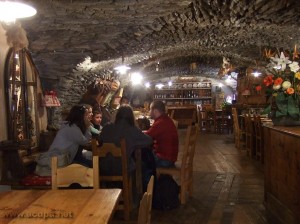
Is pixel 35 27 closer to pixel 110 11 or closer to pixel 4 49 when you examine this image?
pixel 4 49

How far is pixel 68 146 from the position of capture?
177 inches

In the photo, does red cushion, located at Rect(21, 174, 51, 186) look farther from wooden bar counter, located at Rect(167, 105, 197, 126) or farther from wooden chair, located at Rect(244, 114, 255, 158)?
wooden bar counter, located at Rect(167, 105, 197, 126)

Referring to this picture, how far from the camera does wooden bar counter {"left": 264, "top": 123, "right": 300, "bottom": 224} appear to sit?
11.2 feet

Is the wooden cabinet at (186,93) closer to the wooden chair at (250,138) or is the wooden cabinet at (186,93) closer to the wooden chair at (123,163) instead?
the wooden chair at (250,138)

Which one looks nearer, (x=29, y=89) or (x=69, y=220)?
(x=69, y=220)

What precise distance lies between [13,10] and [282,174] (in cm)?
322

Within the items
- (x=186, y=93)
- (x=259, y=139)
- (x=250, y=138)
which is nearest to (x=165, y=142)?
(x=259, y=139)

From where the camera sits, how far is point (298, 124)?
4.16 m

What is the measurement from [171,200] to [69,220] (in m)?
2.74

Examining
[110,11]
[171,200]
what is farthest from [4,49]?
[171,200]

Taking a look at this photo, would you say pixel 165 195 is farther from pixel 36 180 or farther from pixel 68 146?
pixel 36 180

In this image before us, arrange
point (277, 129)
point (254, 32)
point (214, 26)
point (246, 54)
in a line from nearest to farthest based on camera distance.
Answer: point (277, 129) < point (214, 26) < point (254, 32) < point (246, 54)

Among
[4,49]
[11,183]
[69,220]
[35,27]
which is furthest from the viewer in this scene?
[35,27]

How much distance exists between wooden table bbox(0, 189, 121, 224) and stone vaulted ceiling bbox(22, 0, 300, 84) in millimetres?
2929
